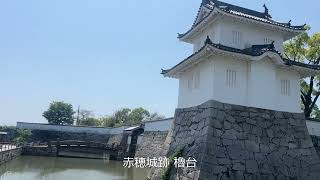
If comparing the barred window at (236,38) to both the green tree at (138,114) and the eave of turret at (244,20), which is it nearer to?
the eave of turret at (244,20)

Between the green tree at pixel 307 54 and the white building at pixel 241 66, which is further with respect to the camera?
the green tree at pixel 307 54

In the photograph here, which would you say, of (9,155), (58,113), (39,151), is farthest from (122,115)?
(9,155)

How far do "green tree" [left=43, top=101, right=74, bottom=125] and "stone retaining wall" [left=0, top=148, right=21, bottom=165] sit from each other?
25.0 metres

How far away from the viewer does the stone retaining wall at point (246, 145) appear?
1020 cm

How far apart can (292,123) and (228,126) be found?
2622 mm

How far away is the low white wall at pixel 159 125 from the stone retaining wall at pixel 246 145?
5505mm

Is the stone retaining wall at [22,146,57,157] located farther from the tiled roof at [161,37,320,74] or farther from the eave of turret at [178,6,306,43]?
the tiled roof at [161,37,320,74]

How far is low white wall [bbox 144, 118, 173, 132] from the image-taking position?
1759 cm

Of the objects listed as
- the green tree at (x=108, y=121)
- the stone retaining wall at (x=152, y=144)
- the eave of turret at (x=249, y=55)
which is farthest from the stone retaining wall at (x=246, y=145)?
the green tree at (x=108, y=121)

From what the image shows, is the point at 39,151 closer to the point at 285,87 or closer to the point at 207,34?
the point at 207,34

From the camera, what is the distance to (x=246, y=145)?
421 inches

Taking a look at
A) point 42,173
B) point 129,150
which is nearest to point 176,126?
point 42,173

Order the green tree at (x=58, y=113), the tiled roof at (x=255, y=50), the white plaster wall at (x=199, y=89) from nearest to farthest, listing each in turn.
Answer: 1. the tiled roof at (x=255, y=50)
2. the white plaster wall at (x=199, y=89)
3. the green tree at (x=58, y=113)

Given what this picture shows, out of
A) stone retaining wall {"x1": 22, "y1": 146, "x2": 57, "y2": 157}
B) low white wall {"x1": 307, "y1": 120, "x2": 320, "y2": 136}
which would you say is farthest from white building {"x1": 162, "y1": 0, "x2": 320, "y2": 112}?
stone retaining wall {"x1": 22, "y1": 146, "x2": 57, "y2": 157}
